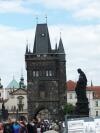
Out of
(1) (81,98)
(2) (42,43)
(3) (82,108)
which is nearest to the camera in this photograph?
(3) (82,108)

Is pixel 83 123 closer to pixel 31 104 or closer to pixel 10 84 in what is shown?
pixel 31 104

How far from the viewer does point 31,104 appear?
4471 inches

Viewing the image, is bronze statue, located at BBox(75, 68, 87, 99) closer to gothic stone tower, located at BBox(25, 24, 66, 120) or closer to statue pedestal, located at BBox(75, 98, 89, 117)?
statue pedestal, located at BBox(75, 98, 89, 117)

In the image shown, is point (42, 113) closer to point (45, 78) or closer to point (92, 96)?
point (45, 78)

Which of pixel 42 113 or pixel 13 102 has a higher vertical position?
pixel 13 102

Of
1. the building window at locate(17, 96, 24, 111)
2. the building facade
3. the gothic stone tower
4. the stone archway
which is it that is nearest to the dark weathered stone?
the stone archway

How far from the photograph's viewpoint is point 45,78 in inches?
4505

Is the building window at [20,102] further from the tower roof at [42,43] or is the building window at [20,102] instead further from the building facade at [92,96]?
Result: the tower roof at [42,43]

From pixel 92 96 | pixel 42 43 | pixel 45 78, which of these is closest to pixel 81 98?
pixel 45 78

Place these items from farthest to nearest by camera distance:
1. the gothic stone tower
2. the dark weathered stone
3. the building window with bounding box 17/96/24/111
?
the building window with bounding box 17/96/24/111 → the gothic stone tower → the dark weathered stone

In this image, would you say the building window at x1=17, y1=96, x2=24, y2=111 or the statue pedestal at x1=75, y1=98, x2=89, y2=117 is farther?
the building window at x1=17, y1=96, x2=24, y2=111

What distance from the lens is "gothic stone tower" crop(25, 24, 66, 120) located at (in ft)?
372

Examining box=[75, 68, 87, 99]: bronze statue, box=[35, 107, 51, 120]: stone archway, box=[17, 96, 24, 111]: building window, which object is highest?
box=[17, 96, 24, 111]: building window

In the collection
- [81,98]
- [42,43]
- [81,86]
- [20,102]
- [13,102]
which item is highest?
[42,43]
